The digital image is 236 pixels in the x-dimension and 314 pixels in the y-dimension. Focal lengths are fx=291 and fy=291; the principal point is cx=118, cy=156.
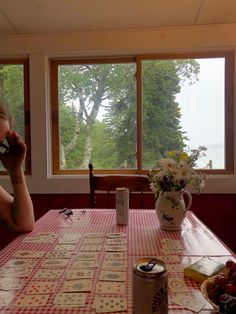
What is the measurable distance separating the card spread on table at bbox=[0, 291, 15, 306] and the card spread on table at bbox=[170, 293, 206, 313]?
0.40 m

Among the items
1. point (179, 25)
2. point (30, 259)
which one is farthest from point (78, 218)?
point (179, 25)

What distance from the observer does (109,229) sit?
1343mm

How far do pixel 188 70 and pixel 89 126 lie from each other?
1036 millimetres

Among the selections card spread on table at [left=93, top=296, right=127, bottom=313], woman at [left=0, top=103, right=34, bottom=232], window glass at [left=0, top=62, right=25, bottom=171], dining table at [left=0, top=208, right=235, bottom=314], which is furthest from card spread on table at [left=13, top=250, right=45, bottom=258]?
window glass at [left=0, top=62, right=25, bottom=171]

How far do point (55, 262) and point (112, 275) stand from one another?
0.21 m

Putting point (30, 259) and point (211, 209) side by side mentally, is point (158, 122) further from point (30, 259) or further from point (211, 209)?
point (30, 259)

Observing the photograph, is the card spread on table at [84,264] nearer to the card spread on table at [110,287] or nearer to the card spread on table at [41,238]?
the card spread on table at [110,287]

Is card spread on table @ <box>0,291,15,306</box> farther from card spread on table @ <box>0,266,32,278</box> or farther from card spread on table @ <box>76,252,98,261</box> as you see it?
card spread on table @ <box>76,252,98,261</box>

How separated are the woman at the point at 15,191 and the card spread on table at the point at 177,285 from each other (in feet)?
2.33

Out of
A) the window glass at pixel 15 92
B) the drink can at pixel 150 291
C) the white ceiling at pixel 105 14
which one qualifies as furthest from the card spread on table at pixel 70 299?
the window glass at pixel 15 92

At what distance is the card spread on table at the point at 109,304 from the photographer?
0.69 m

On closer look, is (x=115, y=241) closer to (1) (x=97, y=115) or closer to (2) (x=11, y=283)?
(2) (x=11, y=283)

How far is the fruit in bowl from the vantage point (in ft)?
1.81

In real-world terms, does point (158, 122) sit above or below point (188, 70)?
below
